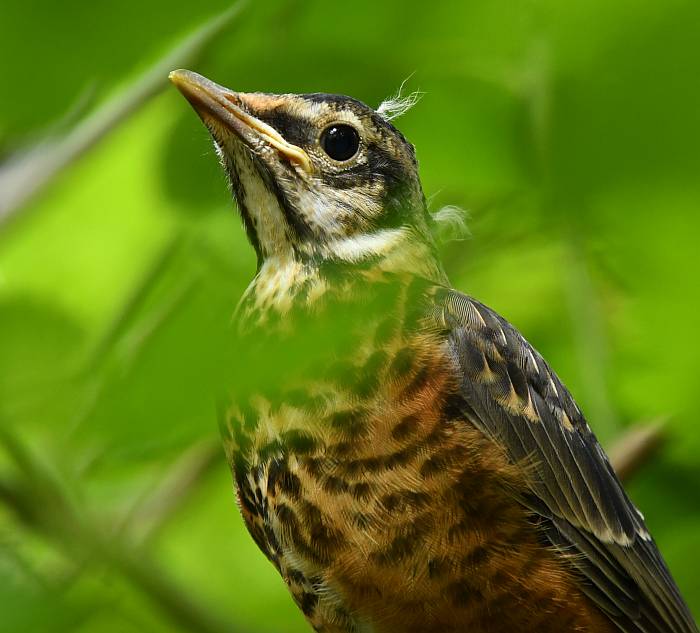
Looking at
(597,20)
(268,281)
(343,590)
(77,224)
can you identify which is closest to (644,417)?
(343,590)

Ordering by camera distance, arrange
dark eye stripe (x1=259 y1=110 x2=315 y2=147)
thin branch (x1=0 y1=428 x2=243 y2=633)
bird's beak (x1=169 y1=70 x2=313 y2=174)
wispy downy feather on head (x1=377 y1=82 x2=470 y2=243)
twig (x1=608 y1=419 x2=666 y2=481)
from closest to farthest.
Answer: thin branch (x1=0 y1=428 x2=243 y2=633)
wispy downy feather on head (x1=377 y1=82 x2=470 y2=243)
bird's beak (x1=169 y1=70 x2=313 y2=174)
twig (x1=608 y1=419 x2=666 y2=481)
dark eye stripe (x1=259 y1=110 x2=315 y2=147)

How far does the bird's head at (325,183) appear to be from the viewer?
2.71 metres

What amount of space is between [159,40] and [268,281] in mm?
2052

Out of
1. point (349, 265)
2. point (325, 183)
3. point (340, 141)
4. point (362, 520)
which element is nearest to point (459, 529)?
point (362, 520)

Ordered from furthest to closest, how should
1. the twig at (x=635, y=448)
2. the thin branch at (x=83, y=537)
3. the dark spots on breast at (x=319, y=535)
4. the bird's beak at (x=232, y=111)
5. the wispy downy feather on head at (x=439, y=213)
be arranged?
the dark spots on breast at (x=319, y=535) → the twig at (x=635, y=448) → the bird's beak at (x=232, y=111) → the wispy downy feather on head at (x=439, y=213) → the thin branch at (x=83, y=537)

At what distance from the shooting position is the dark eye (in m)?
2.94

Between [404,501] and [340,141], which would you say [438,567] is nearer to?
[404,501]

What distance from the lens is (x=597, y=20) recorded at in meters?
0.92

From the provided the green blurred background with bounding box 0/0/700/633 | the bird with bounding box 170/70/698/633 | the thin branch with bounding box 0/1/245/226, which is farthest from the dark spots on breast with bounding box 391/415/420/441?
the thin branch with bounding box 0/1/245/226

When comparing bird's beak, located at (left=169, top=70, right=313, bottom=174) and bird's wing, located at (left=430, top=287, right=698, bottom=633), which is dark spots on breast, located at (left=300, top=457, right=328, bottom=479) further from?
bird's beak, located at (left=169, top=70, right=313, bottom=174)

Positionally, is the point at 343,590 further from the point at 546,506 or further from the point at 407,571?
the point at 546,506

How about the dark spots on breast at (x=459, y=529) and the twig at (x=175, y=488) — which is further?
the twig at (x=175, y=488)

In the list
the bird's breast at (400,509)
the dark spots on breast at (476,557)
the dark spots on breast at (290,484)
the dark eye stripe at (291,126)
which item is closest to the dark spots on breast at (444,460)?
the bird's breast at (400,509)

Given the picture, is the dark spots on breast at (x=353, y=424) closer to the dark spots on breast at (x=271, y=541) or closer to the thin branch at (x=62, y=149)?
the dark spots on breast at (x=271, y=541)
